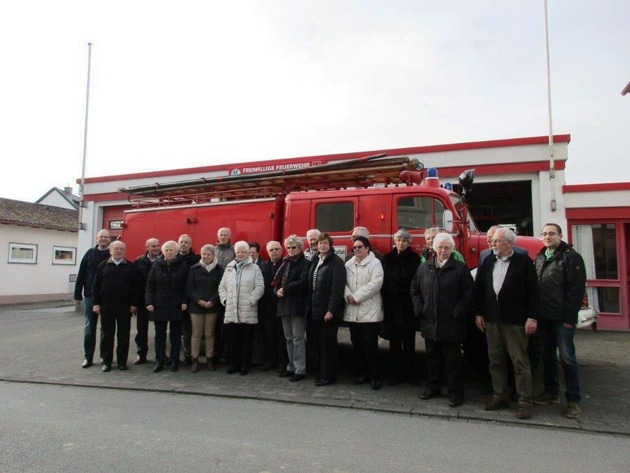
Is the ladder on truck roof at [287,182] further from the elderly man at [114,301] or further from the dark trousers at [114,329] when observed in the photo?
the dark trousers at [114,329]

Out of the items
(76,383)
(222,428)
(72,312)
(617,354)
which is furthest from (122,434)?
(72,312)

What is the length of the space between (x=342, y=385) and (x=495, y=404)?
1.90m

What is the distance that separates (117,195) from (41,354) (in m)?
9.55

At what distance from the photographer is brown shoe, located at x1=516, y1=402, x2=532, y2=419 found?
476cm

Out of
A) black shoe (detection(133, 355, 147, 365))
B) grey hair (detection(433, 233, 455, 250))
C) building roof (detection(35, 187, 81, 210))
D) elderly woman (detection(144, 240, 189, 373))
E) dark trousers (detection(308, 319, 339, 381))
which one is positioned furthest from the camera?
building roof (detection(35, 187, 81, 210))

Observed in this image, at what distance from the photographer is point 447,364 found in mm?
5270

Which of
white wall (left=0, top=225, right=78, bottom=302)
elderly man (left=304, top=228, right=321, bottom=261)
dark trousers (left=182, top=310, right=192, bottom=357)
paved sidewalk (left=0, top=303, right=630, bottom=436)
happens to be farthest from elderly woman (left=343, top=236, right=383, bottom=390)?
white wall (left=0, top=225, right=78, bottom=302)

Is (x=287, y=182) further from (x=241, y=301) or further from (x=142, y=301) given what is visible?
(x=142, y=301)

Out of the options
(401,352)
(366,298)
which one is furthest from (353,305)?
(401,352)

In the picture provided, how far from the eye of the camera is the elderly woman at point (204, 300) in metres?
6.81

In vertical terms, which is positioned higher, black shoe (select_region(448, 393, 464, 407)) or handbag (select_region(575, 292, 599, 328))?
handbag (select_region(575, 292, 599, 328))

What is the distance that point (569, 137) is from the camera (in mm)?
11609

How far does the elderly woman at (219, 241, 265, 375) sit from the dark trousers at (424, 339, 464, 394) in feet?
8.19

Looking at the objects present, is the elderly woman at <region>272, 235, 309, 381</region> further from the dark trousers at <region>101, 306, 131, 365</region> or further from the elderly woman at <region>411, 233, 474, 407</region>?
the dark trousers at <region>101, 306, 131, 365</region>
